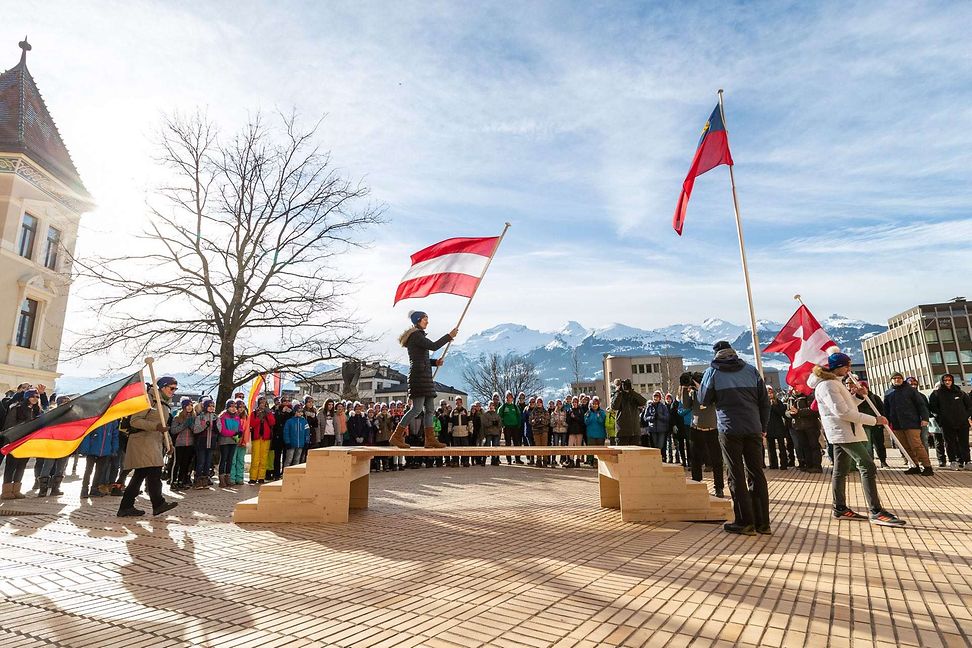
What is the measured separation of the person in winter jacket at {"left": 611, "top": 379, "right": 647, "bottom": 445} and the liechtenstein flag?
3.79 m

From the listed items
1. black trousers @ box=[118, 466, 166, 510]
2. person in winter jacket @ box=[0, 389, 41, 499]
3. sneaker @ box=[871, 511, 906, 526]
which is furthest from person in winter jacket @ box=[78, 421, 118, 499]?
sneaker @ box=[871, 511, 906, 526]

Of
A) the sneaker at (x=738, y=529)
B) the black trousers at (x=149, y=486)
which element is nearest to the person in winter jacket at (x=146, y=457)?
the black trousers at (x=149, y=486)

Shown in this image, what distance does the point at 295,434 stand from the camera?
13414mm

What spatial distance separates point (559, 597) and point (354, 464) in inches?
179

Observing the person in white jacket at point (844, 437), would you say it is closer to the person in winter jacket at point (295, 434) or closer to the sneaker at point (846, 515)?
the sneaker at point (846, 515)

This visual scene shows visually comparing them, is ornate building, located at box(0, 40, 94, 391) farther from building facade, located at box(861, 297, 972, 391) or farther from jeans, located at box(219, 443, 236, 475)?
building facade, located at box(861, 297, 972, 391)

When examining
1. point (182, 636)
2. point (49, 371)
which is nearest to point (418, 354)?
point (182, 636)

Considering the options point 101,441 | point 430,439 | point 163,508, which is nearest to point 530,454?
point 430,439

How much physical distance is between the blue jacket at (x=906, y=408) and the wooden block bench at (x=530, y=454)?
723cm

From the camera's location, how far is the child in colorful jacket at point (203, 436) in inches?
447

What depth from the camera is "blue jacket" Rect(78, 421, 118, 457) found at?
1020cm

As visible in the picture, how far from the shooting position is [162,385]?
26.7ft

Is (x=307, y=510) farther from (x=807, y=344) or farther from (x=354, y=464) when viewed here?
(x=807, y=344)

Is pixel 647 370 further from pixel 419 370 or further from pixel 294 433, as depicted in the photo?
pixel 419 370
